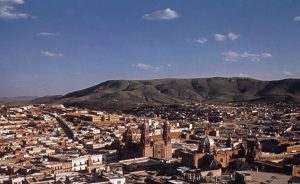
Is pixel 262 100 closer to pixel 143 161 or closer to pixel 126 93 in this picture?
pixel 126 93

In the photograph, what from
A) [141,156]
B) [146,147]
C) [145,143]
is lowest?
[141,156]

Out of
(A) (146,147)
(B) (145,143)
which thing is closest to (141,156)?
(A) (146,147)

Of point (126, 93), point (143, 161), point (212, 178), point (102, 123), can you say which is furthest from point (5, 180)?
point (126, 93)

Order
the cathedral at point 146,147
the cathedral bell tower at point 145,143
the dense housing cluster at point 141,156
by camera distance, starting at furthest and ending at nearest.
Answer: the cathedral at point 146,147, the cathedral bell tower at point 145,143, the dense housing cluster at point 141,156

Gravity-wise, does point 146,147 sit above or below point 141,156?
above

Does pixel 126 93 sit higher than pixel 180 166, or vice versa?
pixel 126 93

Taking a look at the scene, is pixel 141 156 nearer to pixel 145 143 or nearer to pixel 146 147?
pixel 146 147

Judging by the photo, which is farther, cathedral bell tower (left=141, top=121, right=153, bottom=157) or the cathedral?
the cathedral

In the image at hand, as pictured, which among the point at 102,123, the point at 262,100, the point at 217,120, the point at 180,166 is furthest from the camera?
the point at 262,100

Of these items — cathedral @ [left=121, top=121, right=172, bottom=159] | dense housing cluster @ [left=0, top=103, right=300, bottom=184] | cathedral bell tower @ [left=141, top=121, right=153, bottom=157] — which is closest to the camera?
dense housing cluster @ [left=0, top=103, right=300, bottom=184]

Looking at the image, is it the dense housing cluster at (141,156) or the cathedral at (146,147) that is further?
the cathedral at (146,147)

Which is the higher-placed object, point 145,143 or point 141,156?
point 145,143
